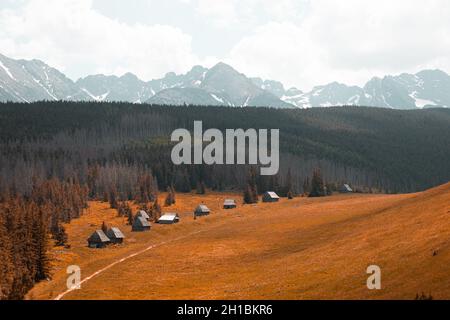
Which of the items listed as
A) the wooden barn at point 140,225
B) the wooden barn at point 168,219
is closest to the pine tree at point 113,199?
the wooden barn at point 168,219

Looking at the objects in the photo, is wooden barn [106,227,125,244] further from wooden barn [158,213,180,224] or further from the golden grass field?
wooden barn [158,213,180,224]

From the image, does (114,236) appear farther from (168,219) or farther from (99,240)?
(168,219)

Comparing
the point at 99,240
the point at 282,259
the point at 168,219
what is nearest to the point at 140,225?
the point at 168,219

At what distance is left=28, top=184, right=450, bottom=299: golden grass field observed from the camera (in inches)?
1983

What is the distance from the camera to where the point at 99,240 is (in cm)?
10569

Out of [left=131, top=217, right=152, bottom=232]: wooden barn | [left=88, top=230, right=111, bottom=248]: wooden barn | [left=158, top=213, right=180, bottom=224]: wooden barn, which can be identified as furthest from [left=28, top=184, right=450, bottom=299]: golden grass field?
[left=158, top=213, right=180, bottom=224]: wooden barn

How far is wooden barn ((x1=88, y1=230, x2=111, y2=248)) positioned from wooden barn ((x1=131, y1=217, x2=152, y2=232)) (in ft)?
59.4

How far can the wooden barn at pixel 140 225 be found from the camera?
411ft

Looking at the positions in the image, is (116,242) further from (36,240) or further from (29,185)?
(29,185)

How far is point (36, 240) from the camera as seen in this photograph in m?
81.8

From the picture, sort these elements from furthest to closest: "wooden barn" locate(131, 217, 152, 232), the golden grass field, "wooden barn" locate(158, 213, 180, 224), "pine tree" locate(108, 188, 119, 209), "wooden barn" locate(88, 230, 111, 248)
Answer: "pine tree" locate(108, 188, 119, 209)
"wooden barn" locate(158, 213, 180, 224)
"wooden barn" locate(131, 217, 152, 232)
"wooden barn" locate(88, 230, 111, 248)
the golden grass field

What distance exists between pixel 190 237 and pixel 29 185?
103765mm

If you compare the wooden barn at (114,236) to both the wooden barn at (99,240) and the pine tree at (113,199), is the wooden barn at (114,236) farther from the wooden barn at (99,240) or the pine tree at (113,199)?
the pine tree at (113,199)
